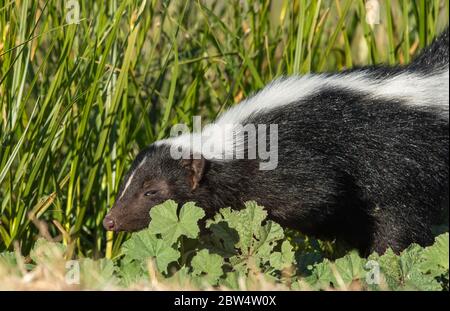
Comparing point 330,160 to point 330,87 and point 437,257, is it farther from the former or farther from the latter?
point 437,257

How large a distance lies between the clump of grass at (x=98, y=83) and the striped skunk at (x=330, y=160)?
1.11ft

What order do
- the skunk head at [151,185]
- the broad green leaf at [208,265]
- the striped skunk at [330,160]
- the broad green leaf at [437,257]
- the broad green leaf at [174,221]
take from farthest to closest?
the skunk head at [151,185], the striped skunk at [330,160], the broad green leaf at [174,221], the broad green leaf at [208,265], the broad green leaf at [437,257]

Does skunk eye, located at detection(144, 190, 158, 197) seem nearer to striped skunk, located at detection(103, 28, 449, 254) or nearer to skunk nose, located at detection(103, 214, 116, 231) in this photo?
striped skunk, located at detection(103, 28, 449, 254)

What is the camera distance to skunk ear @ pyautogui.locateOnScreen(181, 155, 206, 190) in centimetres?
512

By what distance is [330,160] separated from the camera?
5.00 meters

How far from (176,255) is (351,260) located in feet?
2.76

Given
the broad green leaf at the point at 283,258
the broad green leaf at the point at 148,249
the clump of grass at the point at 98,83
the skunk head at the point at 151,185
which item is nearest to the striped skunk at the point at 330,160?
the skunk head at the point at 151,185

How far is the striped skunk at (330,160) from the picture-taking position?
498cm

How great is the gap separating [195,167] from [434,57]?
1474 mm

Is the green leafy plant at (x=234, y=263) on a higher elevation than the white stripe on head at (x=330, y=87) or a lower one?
lower

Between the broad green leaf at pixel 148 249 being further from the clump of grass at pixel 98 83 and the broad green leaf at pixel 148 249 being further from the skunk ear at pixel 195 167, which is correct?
the skunk ear at pixel 195 167

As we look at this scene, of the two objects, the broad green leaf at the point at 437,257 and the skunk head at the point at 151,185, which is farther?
the skunk head at the point at 151,185

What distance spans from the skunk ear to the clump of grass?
0.43 meters
